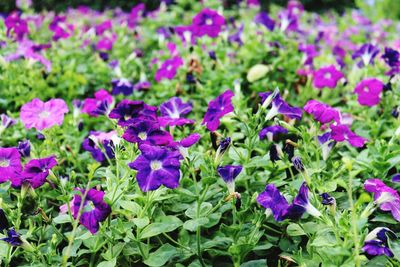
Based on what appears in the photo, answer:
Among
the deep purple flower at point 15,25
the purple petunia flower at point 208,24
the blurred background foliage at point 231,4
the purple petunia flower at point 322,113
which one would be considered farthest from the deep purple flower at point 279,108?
the blurred background foliage at point 231,4

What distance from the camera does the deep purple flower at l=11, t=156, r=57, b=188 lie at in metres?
1.62

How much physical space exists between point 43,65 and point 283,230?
219 centimetres

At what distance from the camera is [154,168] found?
4.68 feet

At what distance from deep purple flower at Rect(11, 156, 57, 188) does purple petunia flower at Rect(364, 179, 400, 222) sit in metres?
1.03

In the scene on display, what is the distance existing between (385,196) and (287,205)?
30 centimetres

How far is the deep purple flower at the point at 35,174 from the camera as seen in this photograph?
162cm

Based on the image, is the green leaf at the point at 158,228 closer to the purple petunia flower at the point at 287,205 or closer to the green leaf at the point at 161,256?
the green leaf at the point at 161,256

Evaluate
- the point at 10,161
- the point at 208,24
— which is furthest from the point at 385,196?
the point at 208,24

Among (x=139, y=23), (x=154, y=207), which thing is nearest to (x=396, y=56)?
(x=154, y=207)

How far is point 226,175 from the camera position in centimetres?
159

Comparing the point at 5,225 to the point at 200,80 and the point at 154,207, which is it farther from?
the point at 200,80

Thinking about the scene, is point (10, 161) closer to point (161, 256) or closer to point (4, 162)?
point (4, 162)

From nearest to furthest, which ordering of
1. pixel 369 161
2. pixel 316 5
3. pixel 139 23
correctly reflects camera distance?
1. pixel 369 161
2. pixel 139 23
3. pixel 316 5

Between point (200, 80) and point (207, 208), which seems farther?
point (200, 80)
